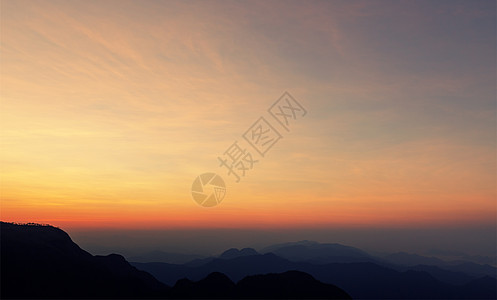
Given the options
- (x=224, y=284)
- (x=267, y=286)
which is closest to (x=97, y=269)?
(x=224, y=284)

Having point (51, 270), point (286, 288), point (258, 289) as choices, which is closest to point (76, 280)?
point (51, 270)

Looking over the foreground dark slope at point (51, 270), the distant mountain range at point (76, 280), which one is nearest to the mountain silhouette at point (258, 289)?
the distant mountain range at point (76, 280)

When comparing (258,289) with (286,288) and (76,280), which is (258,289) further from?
(76,280)

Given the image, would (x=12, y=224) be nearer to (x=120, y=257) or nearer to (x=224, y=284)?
(x=120, y=257)

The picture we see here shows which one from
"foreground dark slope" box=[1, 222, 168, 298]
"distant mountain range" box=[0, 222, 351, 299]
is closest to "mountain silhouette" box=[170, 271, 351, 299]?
"distant mountain range" box=[0, 222, 351, 299]

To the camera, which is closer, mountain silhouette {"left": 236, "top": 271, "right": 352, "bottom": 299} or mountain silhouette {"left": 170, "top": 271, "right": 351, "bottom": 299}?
mountain silhouette {"left": 170, "top": 271, "right": 351, "bottom": 299}

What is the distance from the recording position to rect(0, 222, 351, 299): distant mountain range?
112m

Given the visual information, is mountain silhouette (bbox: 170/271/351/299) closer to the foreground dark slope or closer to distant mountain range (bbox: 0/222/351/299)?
distant mountain range (bbox: 0/222/351/299)

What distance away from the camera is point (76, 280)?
12706 centimetres

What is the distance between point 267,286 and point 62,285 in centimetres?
8332

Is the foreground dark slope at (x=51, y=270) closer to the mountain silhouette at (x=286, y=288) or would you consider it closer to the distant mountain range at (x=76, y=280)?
the distant mountain range at (x=76, y=280)

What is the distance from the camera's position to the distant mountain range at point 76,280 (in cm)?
11231

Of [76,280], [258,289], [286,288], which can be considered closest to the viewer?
[76,280]

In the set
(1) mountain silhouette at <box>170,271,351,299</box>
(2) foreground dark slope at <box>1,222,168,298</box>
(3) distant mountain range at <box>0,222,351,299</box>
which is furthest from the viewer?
(1) mountain silhouette at <box>170,271,351,299</box>
